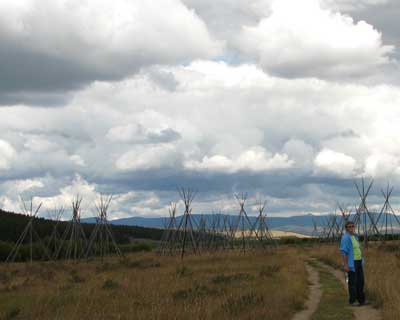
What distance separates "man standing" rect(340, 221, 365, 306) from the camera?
1127cm

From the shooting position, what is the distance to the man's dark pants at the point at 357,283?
36.9 feet

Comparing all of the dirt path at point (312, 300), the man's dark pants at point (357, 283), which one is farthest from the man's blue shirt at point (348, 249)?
the dirt path at point (312, 300)

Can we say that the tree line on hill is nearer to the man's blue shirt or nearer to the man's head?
the man's blue shirt

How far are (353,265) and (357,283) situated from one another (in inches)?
14.2

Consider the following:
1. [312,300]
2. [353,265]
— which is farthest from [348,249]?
[312,300]

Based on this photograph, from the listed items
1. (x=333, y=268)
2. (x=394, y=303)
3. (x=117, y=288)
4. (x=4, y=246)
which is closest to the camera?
(x=394, y=303)

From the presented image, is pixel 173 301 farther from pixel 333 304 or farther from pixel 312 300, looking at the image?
pixel 333 304

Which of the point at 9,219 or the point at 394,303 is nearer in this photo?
the point at 394,303

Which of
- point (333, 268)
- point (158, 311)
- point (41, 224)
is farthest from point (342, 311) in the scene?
point (41, 224)

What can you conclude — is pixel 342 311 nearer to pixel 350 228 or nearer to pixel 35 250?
pixel 350 228

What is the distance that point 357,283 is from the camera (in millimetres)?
11344

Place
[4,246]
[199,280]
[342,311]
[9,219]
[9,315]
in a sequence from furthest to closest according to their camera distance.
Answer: [9,219]
[4,246]
[199,280]
[9,315]
[342,311]

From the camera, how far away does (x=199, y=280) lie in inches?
697

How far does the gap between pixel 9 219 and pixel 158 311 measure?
242 ft
